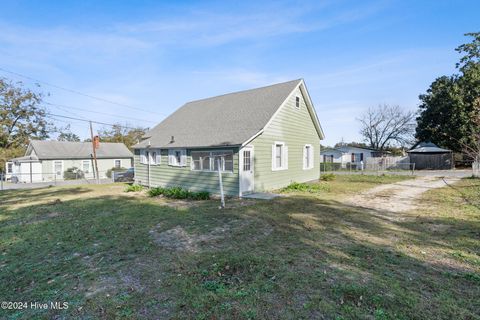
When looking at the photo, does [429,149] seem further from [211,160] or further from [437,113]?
[211,160]

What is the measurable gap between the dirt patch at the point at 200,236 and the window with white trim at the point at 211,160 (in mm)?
4910

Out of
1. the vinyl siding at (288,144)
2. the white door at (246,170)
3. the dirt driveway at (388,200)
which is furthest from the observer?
the vinyl siding at (288,144)

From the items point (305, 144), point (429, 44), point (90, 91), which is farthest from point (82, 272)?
point (90, 91)

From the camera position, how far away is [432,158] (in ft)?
93.6

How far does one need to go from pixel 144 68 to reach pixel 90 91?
11.5 meters

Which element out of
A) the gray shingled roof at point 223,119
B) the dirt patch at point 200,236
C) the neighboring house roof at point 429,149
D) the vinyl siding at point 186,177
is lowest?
the dirt patch at point 200,236

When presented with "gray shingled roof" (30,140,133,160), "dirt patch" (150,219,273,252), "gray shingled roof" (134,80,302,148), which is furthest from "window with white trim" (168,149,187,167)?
"gray shingled roof" (30,140,133,160)

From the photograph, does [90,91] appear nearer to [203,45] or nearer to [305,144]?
[203,45]

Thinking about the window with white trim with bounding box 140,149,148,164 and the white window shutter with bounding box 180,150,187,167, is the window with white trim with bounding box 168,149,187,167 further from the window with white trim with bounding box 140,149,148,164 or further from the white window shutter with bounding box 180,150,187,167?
the window with white trim with bounding box 140,149,148,164

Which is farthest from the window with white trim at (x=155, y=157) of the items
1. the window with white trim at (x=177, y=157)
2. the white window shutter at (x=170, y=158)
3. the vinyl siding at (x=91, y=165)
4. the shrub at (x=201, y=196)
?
the vinyl siding at (x=91, y=165)

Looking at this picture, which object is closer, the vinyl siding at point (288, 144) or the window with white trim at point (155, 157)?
the vinyl siding at point (288, 144)

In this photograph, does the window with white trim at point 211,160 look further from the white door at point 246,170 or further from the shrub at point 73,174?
the shrub at point 73,174

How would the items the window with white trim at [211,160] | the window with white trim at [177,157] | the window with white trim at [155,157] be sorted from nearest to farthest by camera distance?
1. the window with white trim at [211,160]
2. the window with white trim at [177,157]
3. the window with white trim at [155,157]

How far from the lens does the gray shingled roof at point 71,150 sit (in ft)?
87.3
